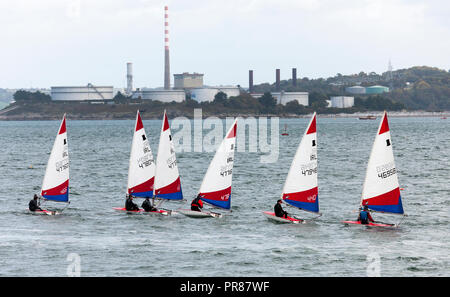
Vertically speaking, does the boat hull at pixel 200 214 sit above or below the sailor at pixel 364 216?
below

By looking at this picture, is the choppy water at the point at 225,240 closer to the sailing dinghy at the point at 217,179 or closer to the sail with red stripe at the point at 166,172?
the sailing dinghy at the point at 217,179

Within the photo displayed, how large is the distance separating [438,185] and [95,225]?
33.6 m

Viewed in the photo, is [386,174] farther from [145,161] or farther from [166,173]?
[145,161]

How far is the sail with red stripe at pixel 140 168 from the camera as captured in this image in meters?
44.6

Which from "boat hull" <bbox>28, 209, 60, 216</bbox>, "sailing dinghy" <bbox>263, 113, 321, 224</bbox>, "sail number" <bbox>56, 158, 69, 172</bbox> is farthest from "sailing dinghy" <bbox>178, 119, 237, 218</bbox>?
"sail number" <bbox>56, 158, 69, 172</bbox>

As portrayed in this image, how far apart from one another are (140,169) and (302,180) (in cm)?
1078

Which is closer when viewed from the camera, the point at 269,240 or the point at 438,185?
the point at 269,240

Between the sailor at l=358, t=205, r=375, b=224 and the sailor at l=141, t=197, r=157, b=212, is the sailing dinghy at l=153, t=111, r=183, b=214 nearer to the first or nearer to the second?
the sailor at l=141, t=197, r=157, b=212

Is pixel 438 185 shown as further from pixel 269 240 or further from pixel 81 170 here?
pixel 81 170

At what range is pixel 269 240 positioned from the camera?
119 ft

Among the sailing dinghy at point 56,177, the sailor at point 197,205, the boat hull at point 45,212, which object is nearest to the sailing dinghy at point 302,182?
the sailor at point 197,205

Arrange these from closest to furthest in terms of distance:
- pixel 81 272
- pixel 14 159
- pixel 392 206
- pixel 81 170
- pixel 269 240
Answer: pixel 81 272 < pixel 269 240 < pixel 392 206 < pixel 81 170 < pixel 14 159
